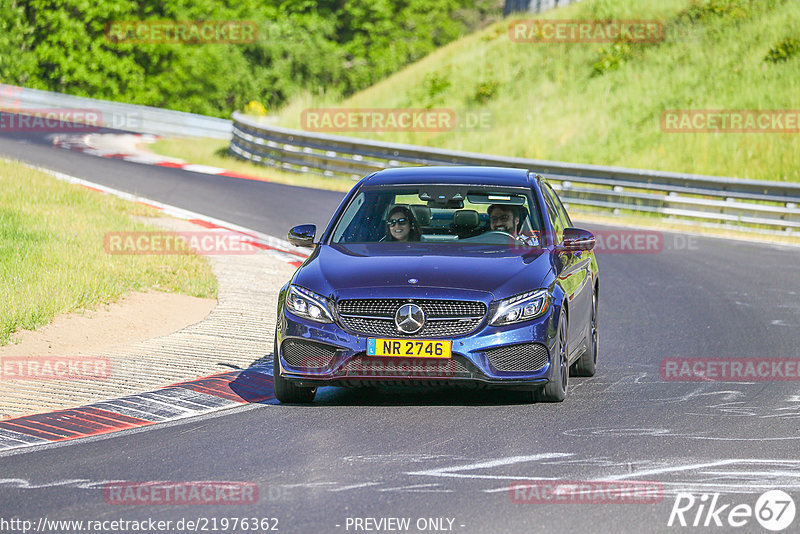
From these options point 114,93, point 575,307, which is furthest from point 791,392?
point 114,93

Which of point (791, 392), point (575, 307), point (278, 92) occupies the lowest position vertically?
point (278, 92)

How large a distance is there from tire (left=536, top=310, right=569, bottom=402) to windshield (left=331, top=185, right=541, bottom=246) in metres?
0.94

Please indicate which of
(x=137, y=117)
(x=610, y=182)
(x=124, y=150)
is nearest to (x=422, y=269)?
(x=610, y=182)

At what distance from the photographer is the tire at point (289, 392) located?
889 centimetres

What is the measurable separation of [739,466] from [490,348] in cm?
190

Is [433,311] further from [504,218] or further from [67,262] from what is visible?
[67,262]

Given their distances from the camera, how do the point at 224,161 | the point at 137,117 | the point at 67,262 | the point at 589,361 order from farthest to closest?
the point at 137,117 → the point at 224,161 → the point at 67,262 → the point at 589,361

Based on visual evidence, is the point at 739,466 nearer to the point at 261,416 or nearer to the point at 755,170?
the point at 261,416

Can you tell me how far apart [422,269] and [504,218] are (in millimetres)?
1246

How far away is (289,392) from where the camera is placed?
29.4 ft

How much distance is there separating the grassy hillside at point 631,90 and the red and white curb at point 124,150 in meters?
4.81

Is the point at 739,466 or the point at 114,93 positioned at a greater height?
the point at 739,466

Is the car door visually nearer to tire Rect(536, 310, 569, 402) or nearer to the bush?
tire Rect(536, 310, 569, 402)

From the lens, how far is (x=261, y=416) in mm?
8625
